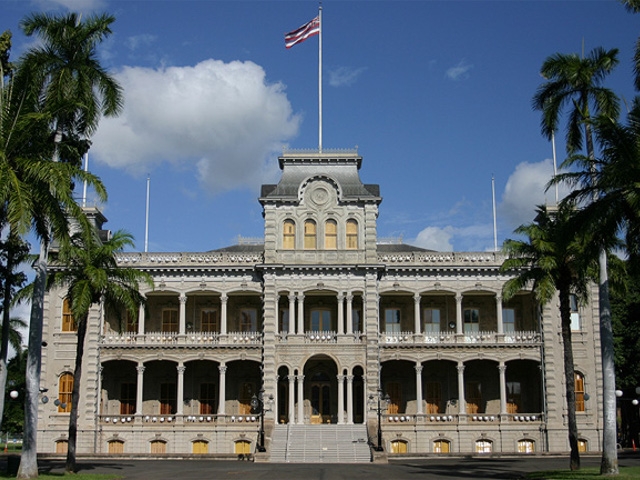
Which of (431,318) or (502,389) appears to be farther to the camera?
(431,318)

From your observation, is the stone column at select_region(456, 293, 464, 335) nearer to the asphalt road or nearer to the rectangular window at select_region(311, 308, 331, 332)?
the rectangular window at select_region(311, 308, 331, 332)

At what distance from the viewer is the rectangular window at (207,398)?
52.9 metres

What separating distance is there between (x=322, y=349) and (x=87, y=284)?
17.7 meters

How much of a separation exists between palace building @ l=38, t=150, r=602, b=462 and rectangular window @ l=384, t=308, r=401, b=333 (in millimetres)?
72

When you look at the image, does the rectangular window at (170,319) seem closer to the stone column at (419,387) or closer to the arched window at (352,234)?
the arched window at (352,234)

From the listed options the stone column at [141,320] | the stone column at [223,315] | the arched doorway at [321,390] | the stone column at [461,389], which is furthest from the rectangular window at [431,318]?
the stone column at [141,320]

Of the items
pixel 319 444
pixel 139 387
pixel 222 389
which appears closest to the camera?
pixel 319 444

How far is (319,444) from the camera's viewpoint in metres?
46.5

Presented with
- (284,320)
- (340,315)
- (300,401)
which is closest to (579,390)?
(340,315)

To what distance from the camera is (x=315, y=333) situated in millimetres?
50750

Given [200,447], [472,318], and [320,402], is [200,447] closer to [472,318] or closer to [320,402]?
[320,402]

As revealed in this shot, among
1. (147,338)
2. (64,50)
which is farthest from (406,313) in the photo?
(64,50)

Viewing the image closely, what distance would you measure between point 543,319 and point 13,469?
31.8 m

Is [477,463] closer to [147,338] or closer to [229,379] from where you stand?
[229,379]
